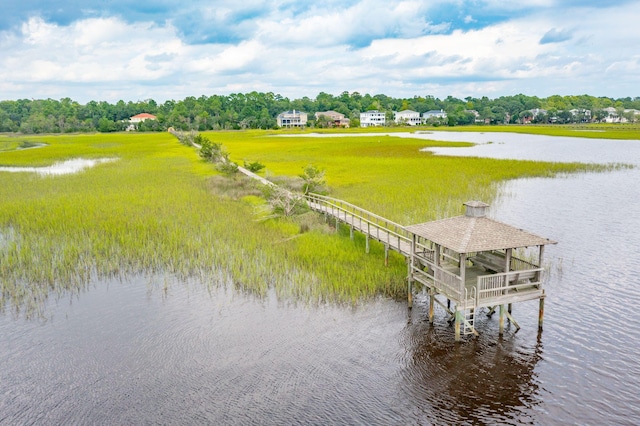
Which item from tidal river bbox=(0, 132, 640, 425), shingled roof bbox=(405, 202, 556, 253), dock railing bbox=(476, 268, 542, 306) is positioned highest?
shingled roof bbox=(405, 202, 556, 253)

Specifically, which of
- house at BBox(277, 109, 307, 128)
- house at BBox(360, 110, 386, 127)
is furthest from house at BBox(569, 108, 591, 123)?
house at BBox(277, 109, 307, 128)

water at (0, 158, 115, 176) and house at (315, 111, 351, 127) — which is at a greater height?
house at (315, 111, 351, 127)

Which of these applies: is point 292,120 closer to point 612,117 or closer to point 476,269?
point 612,117

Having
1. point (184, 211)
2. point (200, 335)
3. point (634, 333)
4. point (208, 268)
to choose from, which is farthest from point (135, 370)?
point (184, 211)

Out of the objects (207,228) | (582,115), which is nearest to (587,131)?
(582,115)

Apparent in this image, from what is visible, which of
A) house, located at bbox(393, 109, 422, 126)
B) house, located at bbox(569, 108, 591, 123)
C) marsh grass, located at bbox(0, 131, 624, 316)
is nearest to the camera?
marsh grass, located at bbox(0, 131, 624, 316)

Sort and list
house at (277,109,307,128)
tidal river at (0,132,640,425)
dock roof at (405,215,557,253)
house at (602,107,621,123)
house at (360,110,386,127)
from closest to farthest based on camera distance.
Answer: tidal river at (0,132,640,425) < dock roof at (405,215,557,253) < house at (602,107,621,123) < house at (277,109,307,128) < house at (360,110,386,127)

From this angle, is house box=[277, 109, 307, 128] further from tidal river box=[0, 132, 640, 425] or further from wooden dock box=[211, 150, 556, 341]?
wooden dock box=[211, 150, 556, 341]
